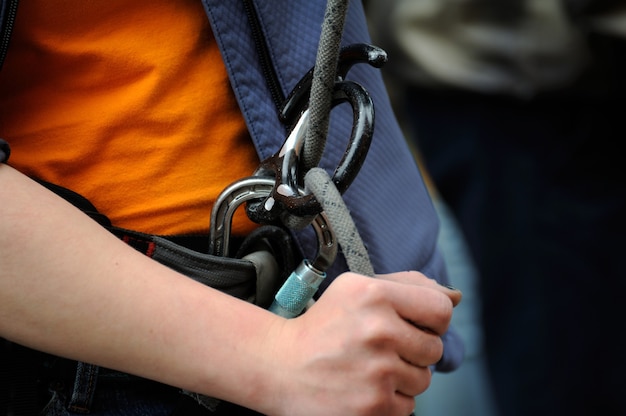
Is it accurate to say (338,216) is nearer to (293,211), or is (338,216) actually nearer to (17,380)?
(293,211)

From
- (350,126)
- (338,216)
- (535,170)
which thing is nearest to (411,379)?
(338,216)

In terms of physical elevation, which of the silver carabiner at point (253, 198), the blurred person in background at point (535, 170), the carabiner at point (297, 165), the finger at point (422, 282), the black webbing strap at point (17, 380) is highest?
the carabiner at point (297, 165)

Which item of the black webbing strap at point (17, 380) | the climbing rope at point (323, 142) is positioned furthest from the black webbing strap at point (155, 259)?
the climbing rope at point (323, 142)

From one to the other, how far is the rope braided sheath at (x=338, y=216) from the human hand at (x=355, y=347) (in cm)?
2

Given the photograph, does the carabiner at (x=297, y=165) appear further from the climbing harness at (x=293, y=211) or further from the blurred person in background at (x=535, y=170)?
the blurred person in background at (x=535, y=170)

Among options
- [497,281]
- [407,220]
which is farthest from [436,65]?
[407,220]

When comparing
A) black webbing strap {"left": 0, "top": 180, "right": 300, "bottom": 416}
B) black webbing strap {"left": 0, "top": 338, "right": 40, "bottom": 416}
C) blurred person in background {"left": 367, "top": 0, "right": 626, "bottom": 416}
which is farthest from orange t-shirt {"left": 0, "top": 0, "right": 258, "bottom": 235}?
blurred person in background {"left": 367, "top": 0, "right": 626, "bottom": 416}

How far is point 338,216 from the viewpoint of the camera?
0.57 m

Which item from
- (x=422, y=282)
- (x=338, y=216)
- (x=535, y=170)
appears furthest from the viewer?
(x=535, y=170)

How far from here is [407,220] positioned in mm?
838

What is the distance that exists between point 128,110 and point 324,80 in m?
0.18

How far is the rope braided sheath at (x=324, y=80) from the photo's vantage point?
60cm

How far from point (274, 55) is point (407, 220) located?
245mm

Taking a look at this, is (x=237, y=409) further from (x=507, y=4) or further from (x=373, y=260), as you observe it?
(x=507, y=4)
